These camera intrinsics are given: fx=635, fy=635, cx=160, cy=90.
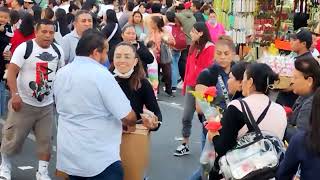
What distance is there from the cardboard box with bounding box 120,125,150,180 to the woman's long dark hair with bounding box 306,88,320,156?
161 centimetres

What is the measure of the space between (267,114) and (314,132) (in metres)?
0.81

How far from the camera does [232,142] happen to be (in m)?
4.37

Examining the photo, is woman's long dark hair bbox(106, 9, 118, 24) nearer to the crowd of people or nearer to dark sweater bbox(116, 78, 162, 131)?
the crowd of people

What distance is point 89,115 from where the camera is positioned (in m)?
4.50

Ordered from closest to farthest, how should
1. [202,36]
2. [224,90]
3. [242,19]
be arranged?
[224,90], [202,36], [242,19]

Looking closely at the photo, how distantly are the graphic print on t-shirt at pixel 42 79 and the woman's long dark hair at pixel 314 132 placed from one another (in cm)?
346

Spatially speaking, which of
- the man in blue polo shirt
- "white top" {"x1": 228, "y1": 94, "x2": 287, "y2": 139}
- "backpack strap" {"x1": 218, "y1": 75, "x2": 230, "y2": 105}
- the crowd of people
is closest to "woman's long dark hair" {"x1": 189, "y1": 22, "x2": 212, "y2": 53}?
the crowd of people

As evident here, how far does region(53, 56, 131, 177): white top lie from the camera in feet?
14.6

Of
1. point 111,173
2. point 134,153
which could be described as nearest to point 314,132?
point 111,173

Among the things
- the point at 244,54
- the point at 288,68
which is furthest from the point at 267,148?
the point at 244,54

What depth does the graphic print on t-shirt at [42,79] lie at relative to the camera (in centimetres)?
642

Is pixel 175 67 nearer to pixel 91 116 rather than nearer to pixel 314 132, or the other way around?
pixel 91 116

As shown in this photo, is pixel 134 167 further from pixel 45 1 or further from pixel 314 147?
pixel 45 1

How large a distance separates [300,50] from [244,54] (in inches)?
234
